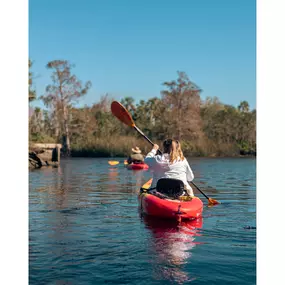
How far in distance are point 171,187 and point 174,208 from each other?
12.7 inches

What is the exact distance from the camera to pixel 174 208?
6.59 metres

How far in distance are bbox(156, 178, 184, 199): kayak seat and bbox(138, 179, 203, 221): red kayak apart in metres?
0.09

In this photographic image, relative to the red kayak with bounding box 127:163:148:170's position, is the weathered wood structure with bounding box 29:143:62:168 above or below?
above

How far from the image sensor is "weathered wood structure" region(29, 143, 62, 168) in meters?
23.8

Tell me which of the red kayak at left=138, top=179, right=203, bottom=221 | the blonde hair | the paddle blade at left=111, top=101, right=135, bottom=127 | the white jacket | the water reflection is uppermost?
the paddle blade at left=111, top=101, right=135, bottom=127

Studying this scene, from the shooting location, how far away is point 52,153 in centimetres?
2672

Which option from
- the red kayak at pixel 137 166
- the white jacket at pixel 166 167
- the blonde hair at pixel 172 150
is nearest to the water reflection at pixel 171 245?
the white jacket at pixel 166 167

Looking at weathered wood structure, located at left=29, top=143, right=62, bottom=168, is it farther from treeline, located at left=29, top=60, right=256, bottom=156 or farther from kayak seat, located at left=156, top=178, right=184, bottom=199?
kayak seat, located at left=156, top=178, right=184, bottom=199

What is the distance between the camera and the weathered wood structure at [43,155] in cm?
2380

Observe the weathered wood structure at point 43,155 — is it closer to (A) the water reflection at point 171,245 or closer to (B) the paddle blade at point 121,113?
(B) the paddle blade at point 121,113

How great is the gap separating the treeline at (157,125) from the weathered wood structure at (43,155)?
7227 millimetres

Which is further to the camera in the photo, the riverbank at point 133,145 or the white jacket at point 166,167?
the riverbank at point 133,145

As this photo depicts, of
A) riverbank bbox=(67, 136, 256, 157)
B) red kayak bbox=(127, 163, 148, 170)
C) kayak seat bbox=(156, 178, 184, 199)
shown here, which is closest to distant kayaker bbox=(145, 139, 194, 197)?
kayak seat bbox=(156, 178, 184, 199)

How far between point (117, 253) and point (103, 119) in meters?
34.9
